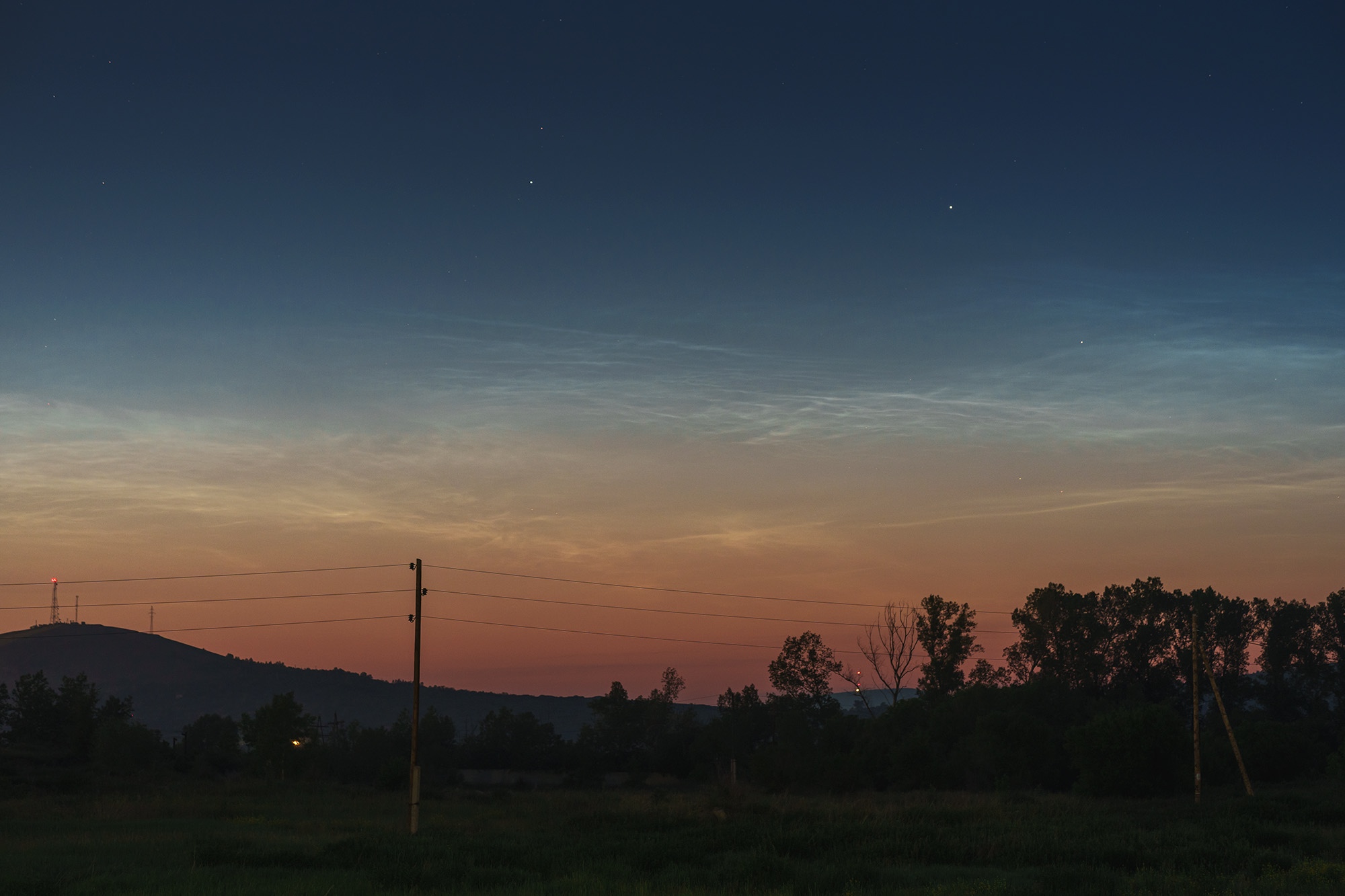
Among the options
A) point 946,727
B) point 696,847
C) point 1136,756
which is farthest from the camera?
point 946,727

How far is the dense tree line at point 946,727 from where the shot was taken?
73.2 m

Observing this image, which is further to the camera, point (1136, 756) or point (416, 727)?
point (1136, 756)

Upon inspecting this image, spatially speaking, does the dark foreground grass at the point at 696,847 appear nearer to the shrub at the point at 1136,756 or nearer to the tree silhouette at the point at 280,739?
the shrub at the point at 1136,756

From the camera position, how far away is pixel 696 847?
36.0 m

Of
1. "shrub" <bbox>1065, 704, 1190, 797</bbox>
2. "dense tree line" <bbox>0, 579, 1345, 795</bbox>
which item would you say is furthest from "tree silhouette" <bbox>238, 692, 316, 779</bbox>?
"shrub" <bbox>1065, 704, 1190, 797</bbox>

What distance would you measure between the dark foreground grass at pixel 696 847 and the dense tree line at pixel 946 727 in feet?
57.7

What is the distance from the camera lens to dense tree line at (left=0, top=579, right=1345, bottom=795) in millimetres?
73188

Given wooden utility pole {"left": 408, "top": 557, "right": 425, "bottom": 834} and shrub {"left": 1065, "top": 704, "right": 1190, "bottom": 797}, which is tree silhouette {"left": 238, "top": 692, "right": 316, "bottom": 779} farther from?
shrub {"left": 1065, "top": 704, "right": 1190, "bottom": 797}

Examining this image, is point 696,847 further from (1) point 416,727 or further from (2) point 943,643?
(2) point 943,643

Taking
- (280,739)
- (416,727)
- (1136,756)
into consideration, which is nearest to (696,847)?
(416,727)

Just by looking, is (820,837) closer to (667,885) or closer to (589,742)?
(667,885)

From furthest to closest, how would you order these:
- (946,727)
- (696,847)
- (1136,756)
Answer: (946,727), (1136,756), (696,847)

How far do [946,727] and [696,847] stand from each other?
50.8m

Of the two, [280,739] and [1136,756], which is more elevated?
[1136,756]
